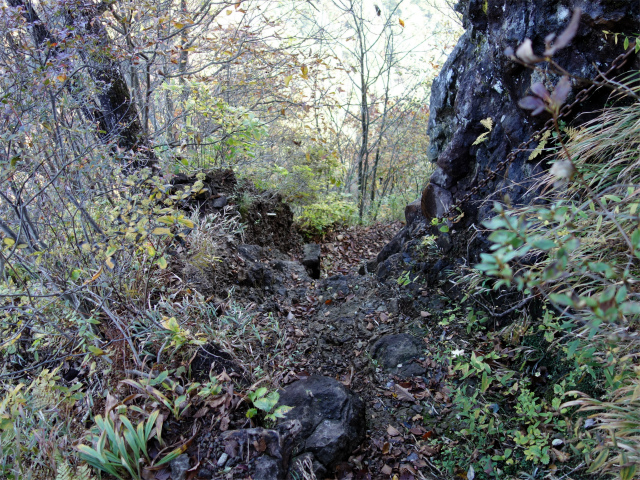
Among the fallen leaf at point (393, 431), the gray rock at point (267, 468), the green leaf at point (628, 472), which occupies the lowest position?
the fallen leaf at point (393, 431)

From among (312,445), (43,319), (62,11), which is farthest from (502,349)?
(62,11)

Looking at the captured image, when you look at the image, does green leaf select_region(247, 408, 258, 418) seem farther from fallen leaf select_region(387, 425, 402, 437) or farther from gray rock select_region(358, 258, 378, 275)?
gray rock select_region(358, 258, 378, 275)

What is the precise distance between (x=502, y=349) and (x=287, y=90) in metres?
8.35

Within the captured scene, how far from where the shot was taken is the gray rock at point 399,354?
3096 mm

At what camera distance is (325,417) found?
2566 millimetres

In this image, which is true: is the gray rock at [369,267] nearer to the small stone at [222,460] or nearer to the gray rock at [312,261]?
the gray rock at [312,261]

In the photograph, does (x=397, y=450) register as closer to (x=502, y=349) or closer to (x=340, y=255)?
(x=502, y=349)

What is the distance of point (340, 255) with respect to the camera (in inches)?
276

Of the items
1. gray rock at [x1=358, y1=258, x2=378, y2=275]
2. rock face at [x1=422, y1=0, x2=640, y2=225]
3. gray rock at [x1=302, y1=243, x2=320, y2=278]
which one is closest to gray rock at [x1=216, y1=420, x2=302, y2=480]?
rock face at [x1=422, y1=0, x2=640, y2=225]

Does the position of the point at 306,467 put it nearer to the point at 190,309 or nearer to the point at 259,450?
the point at 259,450

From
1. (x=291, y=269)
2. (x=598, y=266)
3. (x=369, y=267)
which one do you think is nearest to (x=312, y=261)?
(x=291, y=269)

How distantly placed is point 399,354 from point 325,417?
952 mm

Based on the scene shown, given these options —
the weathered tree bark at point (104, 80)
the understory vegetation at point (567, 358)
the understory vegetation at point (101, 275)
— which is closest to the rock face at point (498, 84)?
the understory vegetation at point (567, 358)

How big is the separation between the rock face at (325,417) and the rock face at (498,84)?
1870 mm
